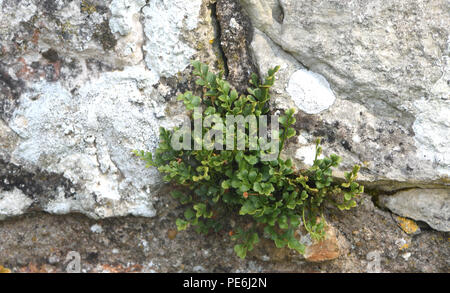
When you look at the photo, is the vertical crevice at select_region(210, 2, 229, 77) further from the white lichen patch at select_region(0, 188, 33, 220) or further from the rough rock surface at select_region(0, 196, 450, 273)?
the white lichen patch at select_region(0, 188, 33, 220)

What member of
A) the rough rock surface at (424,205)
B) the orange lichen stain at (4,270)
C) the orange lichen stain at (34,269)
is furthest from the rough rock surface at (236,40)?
the orange lichen stain at (4,270)

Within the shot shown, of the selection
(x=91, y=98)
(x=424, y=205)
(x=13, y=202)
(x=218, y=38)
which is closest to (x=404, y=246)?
(x=424, y=205)

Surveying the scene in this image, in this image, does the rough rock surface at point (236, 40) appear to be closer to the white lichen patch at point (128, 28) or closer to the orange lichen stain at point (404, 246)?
the white lichen patch at point (128, 28)

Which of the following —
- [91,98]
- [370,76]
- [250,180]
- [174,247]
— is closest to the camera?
[250,180]

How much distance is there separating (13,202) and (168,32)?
57.0 inches

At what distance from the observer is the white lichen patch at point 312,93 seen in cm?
266

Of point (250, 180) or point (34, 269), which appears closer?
point (250, 180)

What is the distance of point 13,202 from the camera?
2.66m

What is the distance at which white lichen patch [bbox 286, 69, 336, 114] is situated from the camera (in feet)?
8.71

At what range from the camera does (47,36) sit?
101 inches

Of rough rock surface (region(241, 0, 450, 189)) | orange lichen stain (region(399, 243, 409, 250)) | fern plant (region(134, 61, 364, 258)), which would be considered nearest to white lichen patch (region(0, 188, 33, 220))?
fern plant (region(134, 61, 364, 258))

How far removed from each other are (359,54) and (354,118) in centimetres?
39

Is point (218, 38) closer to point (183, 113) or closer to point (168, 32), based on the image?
point (168, 32)
